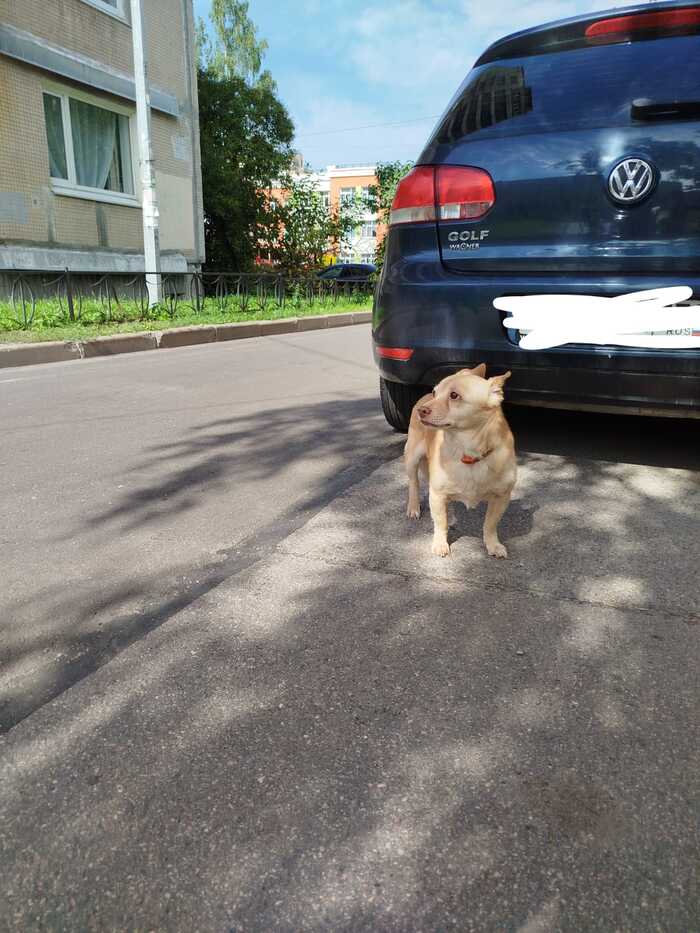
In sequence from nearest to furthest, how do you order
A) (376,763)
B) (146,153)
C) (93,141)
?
1. (376,763)
2. (146,153)
3. (93,141)

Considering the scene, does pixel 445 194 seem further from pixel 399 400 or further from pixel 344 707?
pixel 344 707

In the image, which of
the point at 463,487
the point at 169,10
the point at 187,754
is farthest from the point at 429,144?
the point at 169,10

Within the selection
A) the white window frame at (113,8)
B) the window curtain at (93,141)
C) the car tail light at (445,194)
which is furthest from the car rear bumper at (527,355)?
the white window frame at (113,8)

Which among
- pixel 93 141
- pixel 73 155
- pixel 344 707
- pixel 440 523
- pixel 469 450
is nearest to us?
pixel 344 707

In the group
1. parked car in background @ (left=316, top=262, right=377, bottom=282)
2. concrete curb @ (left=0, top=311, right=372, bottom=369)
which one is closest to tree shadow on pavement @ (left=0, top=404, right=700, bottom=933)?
concrete curb @ (left=0, top=311, right=372, bottom=369)

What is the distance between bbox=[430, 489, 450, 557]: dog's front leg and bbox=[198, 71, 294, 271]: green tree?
22.0m

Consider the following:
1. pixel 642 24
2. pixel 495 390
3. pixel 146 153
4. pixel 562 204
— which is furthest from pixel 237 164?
pixel 495 390

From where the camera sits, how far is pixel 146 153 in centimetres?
1202

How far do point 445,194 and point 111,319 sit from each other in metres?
8.73

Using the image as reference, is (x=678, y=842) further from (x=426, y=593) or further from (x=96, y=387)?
(x=96, y=387)

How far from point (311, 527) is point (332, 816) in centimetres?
153

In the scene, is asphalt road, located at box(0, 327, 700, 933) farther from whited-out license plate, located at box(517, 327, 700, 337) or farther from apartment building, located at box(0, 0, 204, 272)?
apartment building, located at box(0, 0, 204, 272)

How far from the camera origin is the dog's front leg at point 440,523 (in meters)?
2.61

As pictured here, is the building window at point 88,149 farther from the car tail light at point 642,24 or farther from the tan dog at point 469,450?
the tan dog at point 469,450
